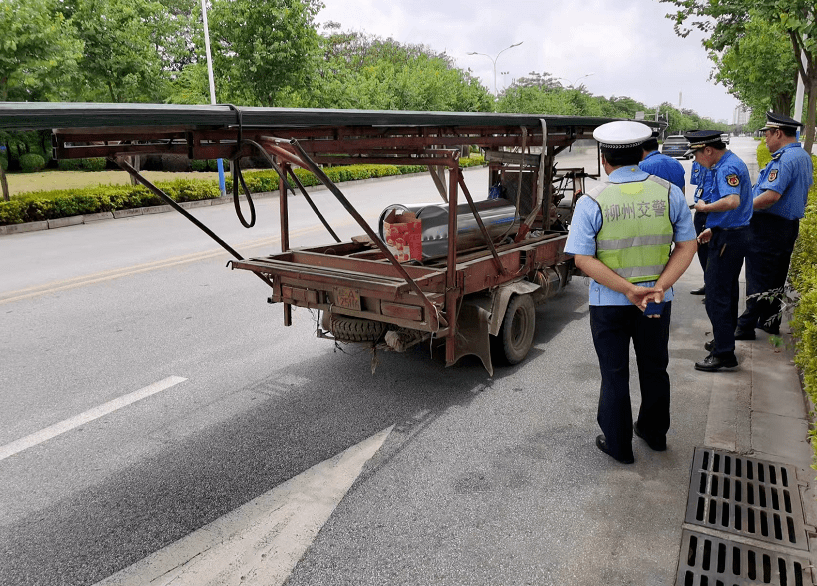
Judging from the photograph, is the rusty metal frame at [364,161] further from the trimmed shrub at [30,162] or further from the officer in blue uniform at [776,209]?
the trimmed shrub at [30,162]

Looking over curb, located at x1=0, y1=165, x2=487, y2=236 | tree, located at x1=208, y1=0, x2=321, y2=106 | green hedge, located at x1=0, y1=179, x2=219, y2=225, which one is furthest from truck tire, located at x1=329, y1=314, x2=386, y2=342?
tree, located at x1=208, y1=0, x2=321, y2=106

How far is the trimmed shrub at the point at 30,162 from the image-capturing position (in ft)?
103

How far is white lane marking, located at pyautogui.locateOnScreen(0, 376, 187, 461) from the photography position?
168 inches

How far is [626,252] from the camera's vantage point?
12.1 feet

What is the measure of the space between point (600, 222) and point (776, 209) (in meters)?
3.23

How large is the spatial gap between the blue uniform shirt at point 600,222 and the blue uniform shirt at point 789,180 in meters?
2.71

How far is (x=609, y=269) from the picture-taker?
363cm

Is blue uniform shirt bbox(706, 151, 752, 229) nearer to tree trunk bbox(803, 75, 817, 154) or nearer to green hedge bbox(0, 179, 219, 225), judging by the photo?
tree trunk bbox(803, 75, 817, 154)

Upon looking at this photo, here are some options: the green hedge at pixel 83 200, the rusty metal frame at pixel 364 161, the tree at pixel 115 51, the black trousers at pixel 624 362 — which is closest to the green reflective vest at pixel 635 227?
the black trousers at pixel 624 362

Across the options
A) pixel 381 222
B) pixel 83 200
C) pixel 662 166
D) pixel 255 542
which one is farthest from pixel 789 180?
pixel 83 200

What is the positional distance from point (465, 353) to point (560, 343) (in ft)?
4.89

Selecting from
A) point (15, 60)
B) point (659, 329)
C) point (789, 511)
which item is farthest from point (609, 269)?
point (15, 60)

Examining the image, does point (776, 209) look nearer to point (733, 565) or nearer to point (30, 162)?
point (733, 565)

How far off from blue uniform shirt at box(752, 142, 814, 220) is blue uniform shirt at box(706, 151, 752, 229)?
0.53 meters
